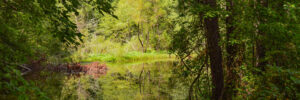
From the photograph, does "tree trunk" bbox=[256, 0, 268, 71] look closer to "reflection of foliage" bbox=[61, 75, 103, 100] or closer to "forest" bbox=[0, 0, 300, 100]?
"forest" bbox=[0, 0, 300, 100]

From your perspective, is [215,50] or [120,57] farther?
[120,57]

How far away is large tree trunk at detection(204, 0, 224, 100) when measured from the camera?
5562mm

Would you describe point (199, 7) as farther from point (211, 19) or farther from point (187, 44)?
point (187, 44)

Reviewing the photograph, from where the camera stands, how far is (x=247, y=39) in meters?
5.09

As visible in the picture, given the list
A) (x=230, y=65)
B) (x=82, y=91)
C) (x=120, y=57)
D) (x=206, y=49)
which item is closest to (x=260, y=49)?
(x=230, y=65)

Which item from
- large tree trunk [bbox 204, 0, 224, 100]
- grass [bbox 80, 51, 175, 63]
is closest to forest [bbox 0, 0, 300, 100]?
large tree trunk [bbox 204, 0, 224, 100]

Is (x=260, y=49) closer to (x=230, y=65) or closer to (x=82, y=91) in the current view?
(x=230, y=65)

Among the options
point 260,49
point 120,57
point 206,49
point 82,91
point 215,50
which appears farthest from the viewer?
point 120,57

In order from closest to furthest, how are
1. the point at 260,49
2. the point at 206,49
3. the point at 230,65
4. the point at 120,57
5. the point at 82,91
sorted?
the point at 260,49, the point at 206,49, the point at 230,65, the point at 82,91, the point at 120,57

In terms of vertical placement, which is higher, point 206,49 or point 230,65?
point 206,49

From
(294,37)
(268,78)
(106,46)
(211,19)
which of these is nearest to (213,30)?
(211,19)

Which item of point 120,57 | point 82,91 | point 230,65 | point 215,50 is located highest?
point 215,50

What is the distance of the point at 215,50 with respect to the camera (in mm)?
5566

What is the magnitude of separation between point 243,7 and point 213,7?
65 cm
